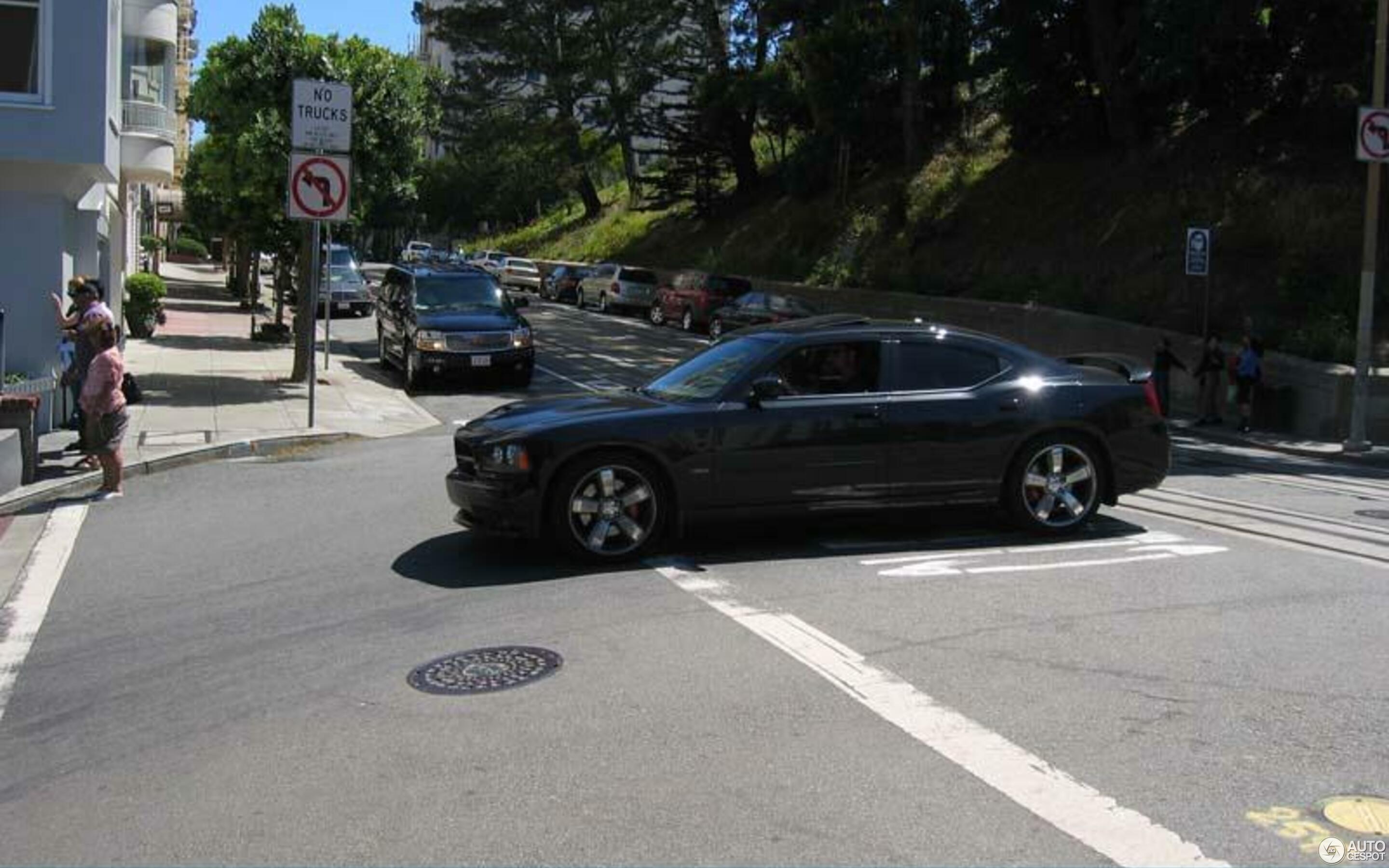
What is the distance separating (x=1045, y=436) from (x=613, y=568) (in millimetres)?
3263

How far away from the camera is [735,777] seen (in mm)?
4750

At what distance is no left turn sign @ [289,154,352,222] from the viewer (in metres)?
14.5

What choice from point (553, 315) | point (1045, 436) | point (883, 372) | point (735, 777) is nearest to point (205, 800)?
point (735, 777)

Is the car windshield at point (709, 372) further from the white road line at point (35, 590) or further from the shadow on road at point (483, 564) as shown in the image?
the white road line at point (35, 590)

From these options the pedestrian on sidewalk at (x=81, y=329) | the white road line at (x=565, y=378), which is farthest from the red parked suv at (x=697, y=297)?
the pedestrian on sidewalk at (x=81, y=329)

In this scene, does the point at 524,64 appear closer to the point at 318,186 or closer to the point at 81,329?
the point at 318,186

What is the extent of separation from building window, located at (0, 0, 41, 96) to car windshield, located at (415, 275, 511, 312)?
7.40 meters

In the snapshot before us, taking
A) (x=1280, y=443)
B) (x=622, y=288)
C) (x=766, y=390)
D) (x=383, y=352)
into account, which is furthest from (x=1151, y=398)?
(x=622, y=288)

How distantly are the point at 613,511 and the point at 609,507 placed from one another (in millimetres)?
32

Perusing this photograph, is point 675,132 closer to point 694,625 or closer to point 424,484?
point 424,484

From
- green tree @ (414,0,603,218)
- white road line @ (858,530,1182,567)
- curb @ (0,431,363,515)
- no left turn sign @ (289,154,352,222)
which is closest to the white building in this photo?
no left turn sign @ (289,154,352,222)

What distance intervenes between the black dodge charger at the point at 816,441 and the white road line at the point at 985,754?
4.47ft

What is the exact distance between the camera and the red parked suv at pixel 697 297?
34156 mm

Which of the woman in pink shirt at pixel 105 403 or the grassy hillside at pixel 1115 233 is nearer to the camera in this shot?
the woman in pink shirt at pixel 105 403
